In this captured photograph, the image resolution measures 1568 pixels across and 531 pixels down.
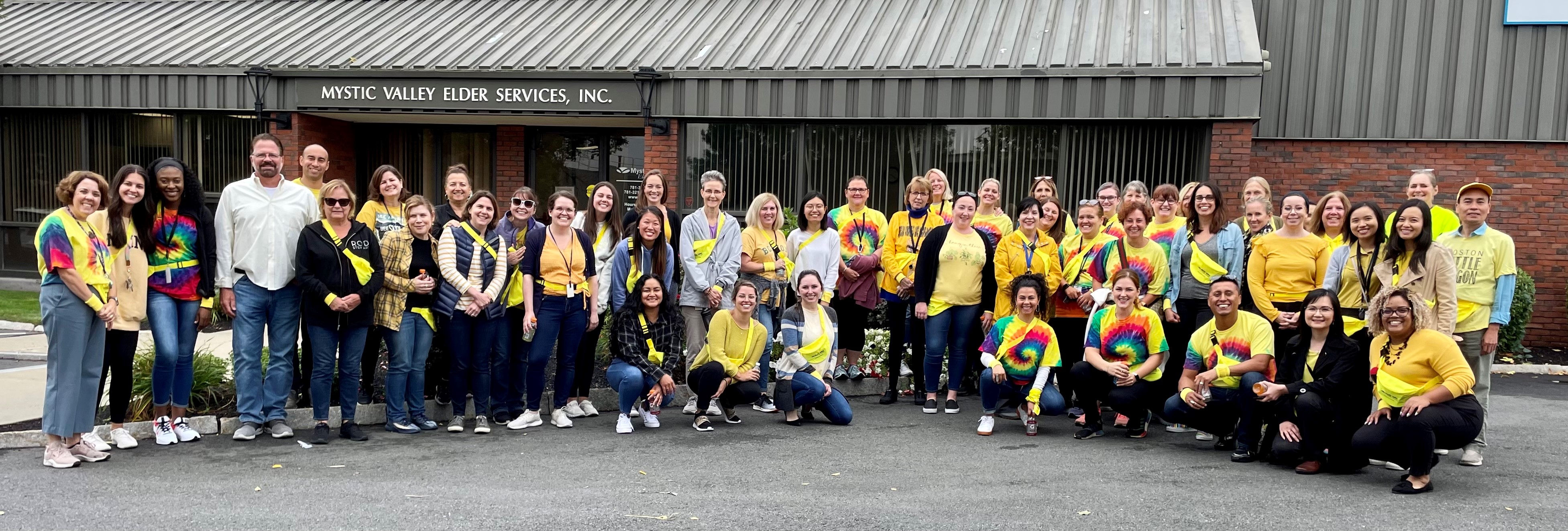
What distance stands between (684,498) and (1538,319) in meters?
10.5

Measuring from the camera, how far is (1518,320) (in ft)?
33.7

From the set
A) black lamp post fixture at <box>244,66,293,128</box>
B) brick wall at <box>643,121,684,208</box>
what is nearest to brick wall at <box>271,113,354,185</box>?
black lamp post fixture at <box>244,66,293,128</box>

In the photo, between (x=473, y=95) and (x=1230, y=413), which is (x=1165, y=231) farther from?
(x=473, y=95)

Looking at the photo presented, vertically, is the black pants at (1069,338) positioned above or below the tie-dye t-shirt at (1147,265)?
below

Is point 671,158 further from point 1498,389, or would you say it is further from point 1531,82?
point 1531,82

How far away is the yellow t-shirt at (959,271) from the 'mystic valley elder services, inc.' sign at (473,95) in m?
5.71

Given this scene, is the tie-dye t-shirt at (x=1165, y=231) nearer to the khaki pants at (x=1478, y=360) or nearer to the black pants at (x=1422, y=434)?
the khaki pants at (x=1478, y=360)

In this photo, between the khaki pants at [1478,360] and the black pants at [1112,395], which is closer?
the khaki pants at [1478,360]

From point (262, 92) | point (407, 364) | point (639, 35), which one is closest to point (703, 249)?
point (407, 364)

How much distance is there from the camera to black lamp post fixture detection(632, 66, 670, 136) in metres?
12.0

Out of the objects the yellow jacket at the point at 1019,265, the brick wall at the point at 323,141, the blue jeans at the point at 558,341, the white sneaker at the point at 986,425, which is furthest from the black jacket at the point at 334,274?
the brick wall at the point at 323,141

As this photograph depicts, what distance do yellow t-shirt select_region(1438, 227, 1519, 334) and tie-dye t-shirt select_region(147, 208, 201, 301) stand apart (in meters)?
6.90

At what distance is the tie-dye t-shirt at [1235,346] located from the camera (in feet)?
20.0

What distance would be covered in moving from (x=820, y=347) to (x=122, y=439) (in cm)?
401
